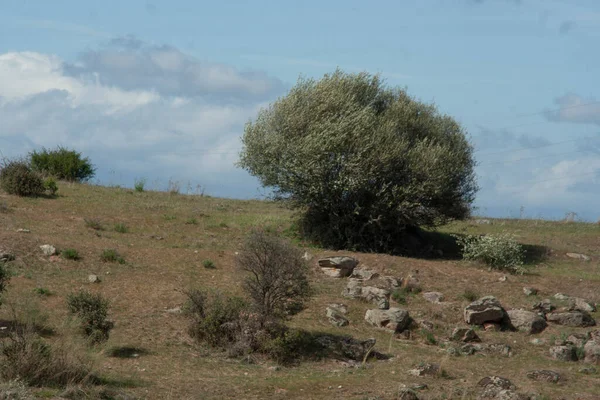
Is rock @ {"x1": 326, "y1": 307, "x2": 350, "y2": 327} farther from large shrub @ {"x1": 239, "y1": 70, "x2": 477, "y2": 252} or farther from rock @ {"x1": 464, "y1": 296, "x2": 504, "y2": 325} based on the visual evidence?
large shrub @ {"x1": 239, "y1": 70, "x2": 477, "y2": 252}

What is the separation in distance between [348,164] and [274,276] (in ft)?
41.8

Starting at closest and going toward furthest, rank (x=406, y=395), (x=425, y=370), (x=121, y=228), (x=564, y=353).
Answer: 1. (x=406, y=395)
2. (x=425, y=370)
3. (x=564, y=353)
4. (x=121, y=228)

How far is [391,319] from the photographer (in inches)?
854

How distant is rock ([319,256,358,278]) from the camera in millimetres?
26484

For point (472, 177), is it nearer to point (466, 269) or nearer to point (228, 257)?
point (466, 269)

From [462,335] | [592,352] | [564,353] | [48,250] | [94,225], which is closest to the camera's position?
[592,352]

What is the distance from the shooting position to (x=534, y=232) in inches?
1608

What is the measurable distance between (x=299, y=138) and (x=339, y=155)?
170 cm

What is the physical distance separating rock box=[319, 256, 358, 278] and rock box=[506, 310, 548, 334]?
5.46m

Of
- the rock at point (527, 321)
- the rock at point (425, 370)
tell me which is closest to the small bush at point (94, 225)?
the rock at point (527, 321)

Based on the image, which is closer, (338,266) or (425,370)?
(425,370)

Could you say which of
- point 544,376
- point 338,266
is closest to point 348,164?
point 338,266

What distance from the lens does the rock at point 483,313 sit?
22.9 m

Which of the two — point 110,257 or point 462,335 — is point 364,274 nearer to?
point 462,335
